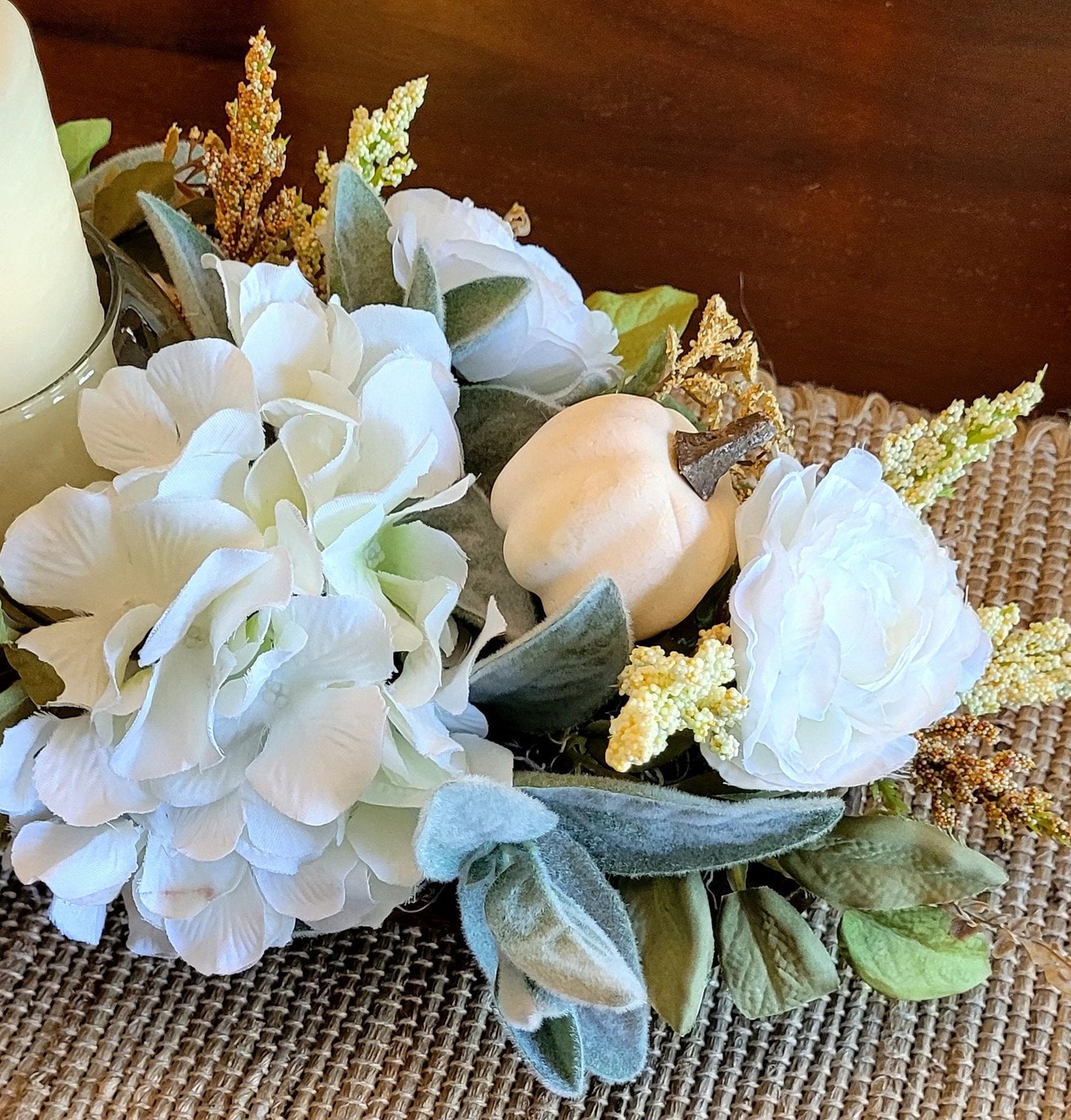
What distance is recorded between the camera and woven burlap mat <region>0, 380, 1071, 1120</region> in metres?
→ 0.41

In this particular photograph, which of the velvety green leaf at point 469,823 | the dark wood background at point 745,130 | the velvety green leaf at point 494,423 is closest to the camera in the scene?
the velvety green leaf at point 469,823

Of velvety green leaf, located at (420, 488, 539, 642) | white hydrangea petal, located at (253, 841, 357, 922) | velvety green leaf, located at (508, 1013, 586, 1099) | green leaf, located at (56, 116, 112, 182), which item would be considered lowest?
velvety green leaf, located at (508, 1013, 586, 1099)

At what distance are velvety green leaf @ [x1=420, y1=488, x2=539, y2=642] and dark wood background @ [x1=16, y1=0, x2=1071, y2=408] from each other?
402 mm

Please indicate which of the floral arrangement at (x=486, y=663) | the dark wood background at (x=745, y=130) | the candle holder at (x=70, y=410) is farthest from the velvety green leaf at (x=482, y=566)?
Result: the dark wood background at (x=745, y=130)

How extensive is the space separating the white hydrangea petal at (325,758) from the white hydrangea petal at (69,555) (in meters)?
0.06

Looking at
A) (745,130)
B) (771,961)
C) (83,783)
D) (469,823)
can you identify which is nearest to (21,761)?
(83,783)

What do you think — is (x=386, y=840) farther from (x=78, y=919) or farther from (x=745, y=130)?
(x=745, y=130)

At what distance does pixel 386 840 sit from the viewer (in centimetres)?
37

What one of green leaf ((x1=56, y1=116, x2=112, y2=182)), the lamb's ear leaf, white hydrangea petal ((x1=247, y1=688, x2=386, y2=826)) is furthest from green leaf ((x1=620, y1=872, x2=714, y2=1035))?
green leaf ((x1=56, y1=116, x2=112, y2=182))

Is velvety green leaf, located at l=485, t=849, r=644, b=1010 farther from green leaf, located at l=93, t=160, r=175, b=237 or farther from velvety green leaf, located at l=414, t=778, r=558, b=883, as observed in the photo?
green leaf, located at l=93, t=160, r=175, b=237

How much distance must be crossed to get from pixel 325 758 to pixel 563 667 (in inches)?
2.7

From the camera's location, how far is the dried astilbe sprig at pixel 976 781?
414 mm

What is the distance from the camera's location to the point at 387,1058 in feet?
1.37

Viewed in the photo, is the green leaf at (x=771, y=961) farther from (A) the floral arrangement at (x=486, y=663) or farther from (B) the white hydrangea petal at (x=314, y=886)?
(B) the white hydrangea petal at (x=314, y=886)
